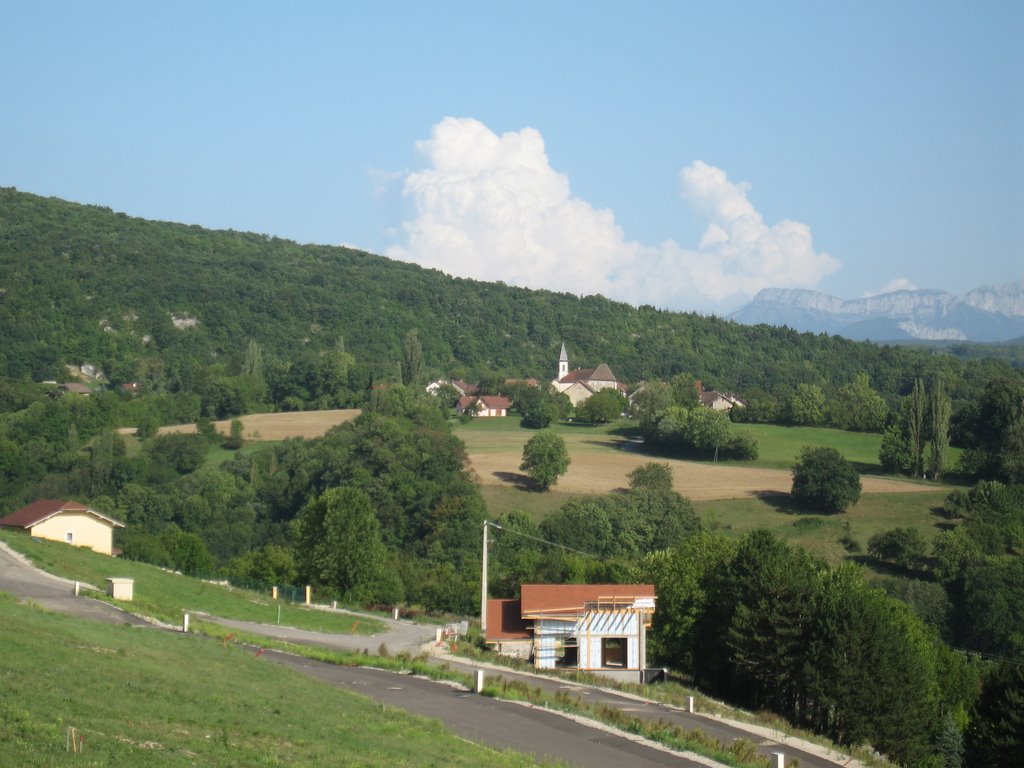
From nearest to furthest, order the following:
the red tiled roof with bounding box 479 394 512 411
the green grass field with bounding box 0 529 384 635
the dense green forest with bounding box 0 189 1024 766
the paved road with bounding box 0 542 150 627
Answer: the paved road with bounding box 0 542 150 627, the dense green forest with bounding box 0 189 1024 766, the green grass field with bounding box 0 529 384 635, the red tiled roof with bounding box 479 394 512 411

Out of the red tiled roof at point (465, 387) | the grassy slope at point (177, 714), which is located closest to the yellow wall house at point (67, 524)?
the grassy slope at point (177, 714)

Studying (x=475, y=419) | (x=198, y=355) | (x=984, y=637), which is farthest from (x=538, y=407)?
(x=984, y=637)

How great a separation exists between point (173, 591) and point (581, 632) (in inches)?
528

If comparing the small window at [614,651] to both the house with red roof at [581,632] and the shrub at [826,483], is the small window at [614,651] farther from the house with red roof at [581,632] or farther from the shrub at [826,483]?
the shrub at [826,483]

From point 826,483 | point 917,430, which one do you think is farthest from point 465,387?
point 826,483

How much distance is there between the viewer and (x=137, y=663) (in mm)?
19391

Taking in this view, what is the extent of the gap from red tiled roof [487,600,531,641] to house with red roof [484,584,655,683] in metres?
0.05

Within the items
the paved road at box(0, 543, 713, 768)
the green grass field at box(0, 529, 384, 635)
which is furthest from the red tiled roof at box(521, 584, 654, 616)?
the paved road at box(0, 543, 713, 768)

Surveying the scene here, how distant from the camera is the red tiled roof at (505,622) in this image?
37.5m

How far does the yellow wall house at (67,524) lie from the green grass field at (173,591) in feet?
16.4

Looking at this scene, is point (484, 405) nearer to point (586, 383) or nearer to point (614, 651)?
point (586, 383)

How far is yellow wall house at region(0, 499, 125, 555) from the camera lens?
47.2 m

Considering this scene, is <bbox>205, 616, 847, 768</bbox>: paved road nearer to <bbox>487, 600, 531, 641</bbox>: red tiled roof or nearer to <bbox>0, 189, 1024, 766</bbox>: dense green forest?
<bbox>487, 600, 531, 641</bbox>: red tiled roof

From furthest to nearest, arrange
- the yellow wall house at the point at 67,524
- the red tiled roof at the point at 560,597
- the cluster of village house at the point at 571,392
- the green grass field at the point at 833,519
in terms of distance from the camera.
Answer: the cluster of village house at the point at 571,392, the green grass field at the point at 833,519, the yellow wall house at the point at 67,524, the red tiled roof at the point at 560,597
